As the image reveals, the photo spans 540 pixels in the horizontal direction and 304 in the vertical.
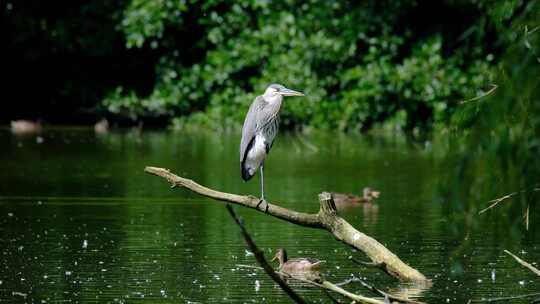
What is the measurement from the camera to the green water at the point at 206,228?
822cm

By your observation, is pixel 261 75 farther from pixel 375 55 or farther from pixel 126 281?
pixel 126 281

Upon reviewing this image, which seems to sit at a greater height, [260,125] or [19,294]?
[260,125]

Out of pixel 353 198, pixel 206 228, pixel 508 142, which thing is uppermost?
pixel 353 198

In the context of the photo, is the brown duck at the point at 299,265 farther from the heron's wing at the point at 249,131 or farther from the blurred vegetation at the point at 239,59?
the blurred vegetation at the point at 239,59

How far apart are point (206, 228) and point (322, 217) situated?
12.6 feet

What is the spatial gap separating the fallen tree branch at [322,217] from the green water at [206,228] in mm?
342

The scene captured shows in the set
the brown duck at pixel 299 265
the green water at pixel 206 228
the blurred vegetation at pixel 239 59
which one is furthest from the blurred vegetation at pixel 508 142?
the blurred vegetation at pixel 239 59

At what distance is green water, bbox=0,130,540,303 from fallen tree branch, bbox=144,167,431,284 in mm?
342

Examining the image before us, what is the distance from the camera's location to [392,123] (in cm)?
2548

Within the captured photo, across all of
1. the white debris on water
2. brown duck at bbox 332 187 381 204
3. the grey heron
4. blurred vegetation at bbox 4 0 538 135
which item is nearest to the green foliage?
blurred vegetation at bbox 4 0 538 135

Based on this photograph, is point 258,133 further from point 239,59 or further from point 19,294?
point 239,59

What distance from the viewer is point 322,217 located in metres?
7.80

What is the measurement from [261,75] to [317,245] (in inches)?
633

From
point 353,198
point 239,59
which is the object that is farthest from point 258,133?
point 239,59
